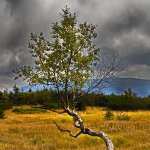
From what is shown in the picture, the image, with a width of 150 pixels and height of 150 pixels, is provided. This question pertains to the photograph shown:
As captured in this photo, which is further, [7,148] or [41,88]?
[7,148]

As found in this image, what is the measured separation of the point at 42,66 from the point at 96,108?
101938mm

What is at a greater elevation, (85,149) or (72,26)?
(72,26)

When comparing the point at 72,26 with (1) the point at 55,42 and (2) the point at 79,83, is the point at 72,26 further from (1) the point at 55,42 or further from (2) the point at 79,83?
(2) the point at 79,83

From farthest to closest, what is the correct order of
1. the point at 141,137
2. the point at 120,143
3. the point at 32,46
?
the point at 141,137, the point at 120,143, the point at 32,46

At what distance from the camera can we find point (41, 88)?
13273 millimetres

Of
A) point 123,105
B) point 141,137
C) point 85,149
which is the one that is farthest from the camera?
point 123,105

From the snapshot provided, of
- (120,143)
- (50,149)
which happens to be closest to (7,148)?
(50,149)

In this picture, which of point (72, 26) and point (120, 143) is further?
point (120, 143)

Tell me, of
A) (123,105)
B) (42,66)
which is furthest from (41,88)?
(123,105)

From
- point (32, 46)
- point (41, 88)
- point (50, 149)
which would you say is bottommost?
point (50, 149)

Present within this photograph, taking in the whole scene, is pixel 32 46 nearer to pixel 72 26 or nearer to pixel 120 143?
pixel 72 26

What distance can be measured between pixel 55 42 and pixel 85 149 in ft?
35.4

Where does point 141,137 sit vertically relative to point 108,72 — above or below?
below

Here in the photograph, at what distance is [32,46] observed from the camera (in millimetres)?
14203
